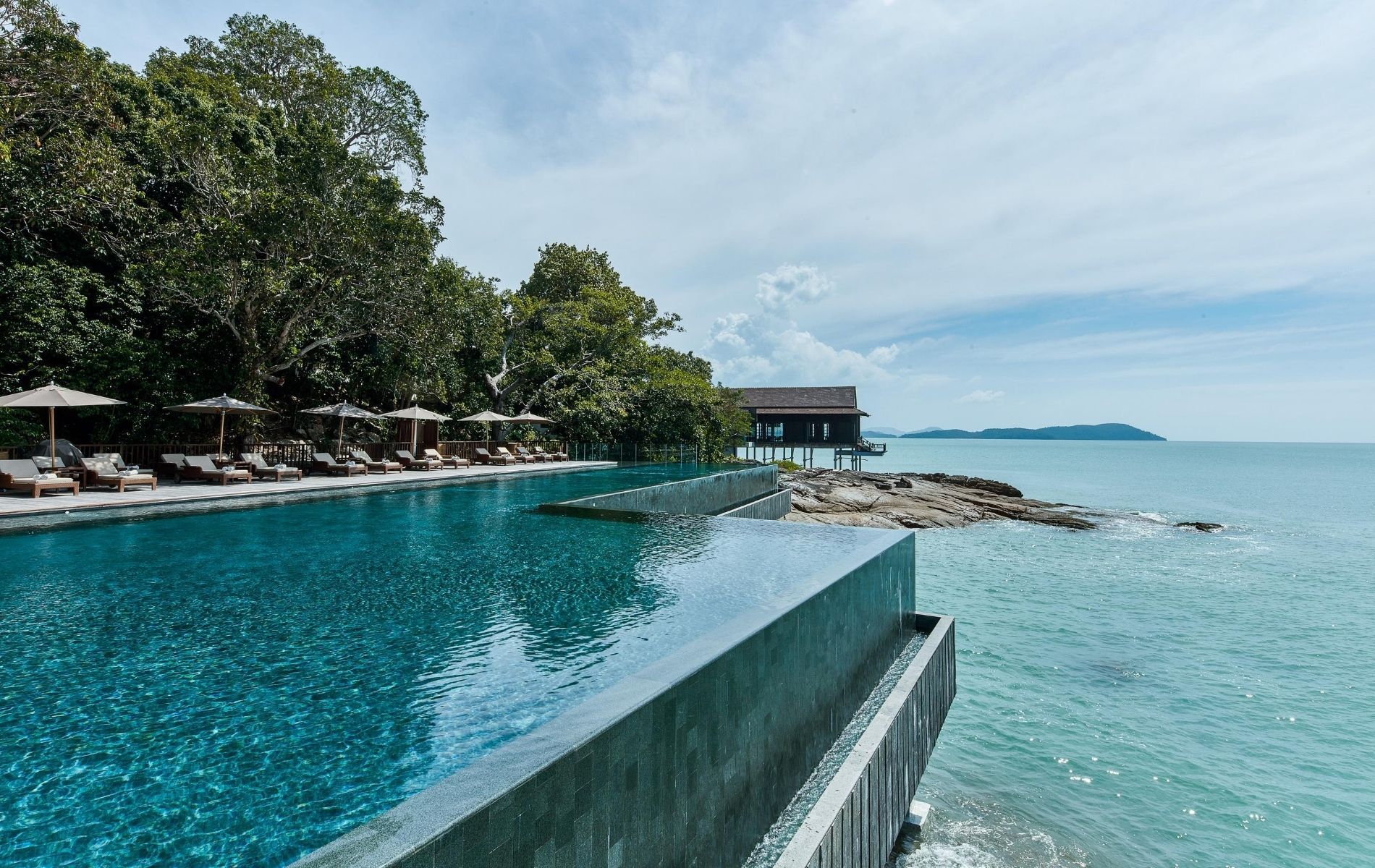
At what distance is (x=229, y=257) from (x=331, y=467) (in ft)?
17.4

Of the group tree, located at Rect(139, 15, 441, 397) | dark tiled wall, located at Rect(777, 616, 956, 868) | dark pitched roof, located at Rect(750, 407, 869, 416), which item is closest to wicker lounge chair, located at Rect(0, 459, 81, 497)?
tree, located at Rect(139, 15, 441, 397)

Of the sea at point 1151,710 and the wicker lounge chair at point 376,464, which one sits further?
the wicker lounge chair at point 376,464

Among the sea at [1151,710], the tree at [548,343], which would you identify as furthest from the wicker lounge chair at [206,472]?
the sea at [1151,710]

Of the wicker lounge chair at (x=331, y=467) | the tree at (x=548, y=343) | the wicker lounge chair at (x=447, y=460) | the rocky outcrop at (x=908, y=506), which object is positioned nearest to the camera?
the wicker lounge chair at (x=331, y=467)

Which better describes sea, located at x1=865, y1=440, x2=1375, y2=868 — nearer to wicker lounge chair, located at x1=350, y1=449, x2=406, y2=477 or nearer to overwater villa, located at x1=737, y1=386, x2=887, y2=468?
wicker lounge chair, located at x1=350, y1=449, x2=406, y2=477

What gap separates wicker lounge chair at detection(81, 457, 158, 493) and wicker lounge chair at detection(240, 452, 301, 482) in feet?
7.03

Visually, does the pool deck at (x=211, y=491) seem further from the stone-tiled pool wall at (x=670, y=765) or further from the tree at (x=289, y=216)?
the stone-tiled pool wall at (x=670, y=765)

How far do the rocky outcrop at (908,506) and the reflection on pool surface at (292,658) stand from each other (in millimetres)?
14151

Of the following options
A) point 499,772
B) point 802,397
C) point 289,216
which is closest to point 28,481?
point 289,216

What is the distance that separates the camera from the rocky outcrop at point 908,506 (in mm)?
22000

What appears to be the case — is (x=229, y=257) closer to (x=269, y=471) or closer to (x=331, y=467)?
(x=269, y=471)

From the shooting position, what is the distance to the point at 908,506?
24.6m

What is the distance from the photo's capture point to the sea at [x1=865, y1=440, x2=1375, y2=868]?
20.2 feet

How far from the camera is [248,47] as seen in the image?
26094 millimetres
